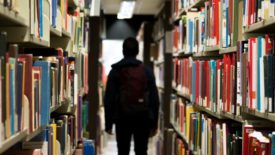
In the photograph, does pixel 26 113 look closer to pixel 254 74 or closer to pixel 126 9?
pixel 254 74

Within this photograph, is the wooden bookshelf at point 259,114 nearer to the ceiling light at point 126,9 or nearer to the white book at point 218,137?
the white book at point 218,137

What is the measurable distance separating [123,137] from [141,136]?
0.17 metres

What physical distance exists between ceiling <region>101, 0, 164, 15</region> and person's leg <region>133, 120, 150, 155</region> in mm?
4059

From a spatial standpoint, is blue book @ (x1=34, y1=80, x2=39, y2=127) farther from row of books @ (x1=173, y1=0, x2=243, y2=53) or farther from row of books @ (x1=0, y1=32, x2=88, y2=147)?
row of books @ (x1=173, y1=0, x2=243, y2=53)

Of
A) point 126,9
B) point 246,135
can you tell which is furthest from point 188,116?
point 126,9

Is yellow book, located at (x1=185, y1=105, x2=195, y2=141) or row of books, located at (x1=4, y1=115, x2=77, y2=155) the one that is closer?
row of books, located at (x1=4, y1=115, x2=77, y2=155)

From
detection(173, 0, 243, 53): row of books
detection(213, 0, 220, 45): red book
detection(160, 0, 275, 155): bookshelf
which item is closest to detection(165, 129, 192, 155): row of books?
detection(160, 0, 275, 155): bookshelf

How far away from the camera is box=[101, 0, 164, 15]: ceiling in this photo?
26.6 ft

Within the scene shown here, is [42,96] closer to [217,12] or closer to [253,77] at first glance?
[253,77]

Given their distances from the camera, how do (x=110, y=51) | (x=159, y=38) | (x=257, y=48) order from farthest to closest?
(x=110, y=51) < (x=159, y=38) < (x=257, y=48)

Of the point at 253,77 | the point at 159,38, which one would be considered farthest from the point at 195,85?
the point at 159,38

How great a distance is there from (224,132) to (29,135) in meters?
1.22

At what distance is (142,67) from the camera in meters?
4.12

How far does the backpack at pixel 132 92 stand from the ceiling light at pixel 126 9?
409 centimetres
